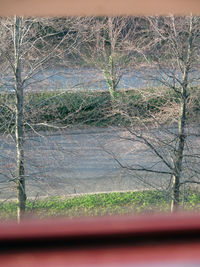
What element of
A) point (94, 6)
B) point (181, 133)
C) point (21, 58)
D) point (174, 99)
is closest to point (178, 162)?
point (181, 133)

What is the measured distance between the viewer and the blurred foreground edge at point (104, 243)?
23.8 inches

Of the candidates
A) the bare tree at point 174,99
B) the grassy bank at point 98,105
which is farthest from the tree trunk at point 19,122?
the bare tree at point 174,99

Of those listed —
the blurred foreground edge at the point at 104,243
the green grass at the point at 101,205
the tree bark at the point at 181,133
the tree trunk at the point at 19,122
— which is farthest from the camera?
the green grass at the point at 101,205

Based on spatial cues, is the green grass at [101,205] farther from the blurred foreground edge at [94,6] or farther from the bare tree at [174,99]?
the blurred foreground edge at [94,6]

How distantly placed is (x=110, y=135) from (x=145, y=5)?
4915 millimetres

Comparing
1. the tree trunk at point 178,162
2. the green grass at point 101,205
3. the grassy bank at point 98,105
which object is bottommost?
the green grass at point 101,205

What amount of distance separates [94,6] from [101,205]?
551cm

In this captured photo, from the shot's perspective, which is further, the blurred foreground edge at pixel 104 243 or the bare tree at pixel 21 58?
the bare tree at pixel 21 58

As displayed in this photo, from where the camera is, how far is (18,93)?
624cm

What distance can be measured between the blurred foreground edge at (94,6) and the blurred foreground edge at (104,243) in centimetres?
187

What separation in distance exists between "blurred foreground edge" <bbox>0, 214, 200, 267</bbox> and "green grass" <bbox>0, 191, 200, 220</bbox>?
5647 mm

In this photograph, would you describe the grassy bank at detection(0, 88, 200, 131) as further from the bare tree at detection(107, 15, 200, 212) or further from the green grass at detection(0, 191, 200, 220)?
the green grass at detection(0, 191, 200, 220)

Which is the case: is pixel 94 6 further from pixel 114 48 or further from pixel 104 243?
pixel 114 48

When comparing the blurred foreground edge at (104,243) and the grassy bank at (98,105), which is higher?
the grassy bank at (98,105)
